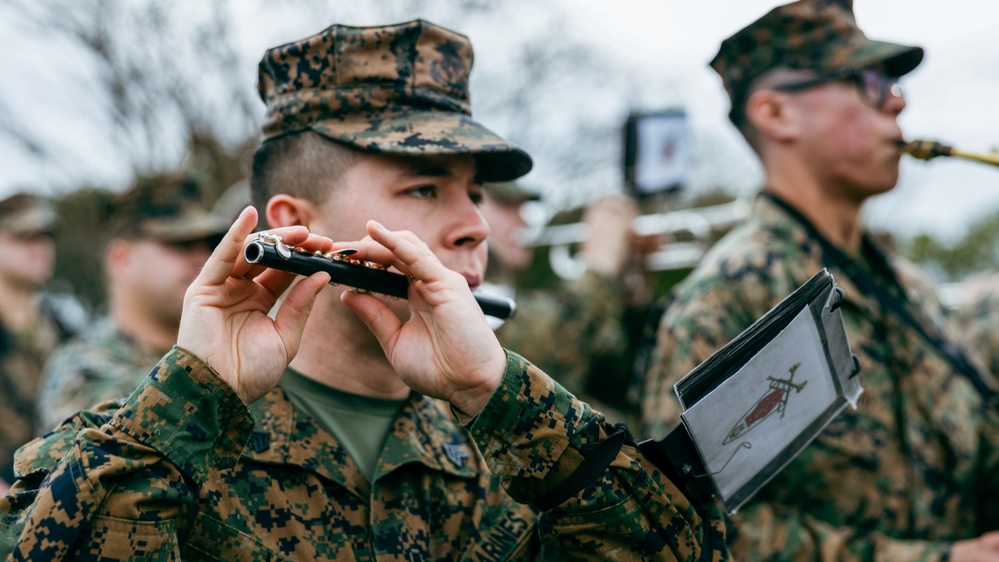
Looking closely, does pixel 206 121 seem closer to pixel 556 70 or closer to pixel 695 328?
pixel 556 70

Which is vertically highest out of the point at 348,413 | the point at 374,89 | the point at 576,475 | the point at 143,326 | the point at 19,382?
the point at 374,89

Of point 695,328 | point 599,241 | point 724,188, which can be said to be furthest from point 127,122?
point 724,188

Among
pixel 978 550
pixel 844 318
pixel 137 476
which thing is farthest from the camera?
pixel 844 318

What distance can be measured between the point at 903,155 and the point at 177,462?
10.4 ft

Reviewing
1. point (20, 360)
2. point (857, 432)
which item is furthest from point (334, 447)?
point (20, 360)

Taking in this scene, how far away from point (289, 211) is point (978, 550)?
2.50 metres

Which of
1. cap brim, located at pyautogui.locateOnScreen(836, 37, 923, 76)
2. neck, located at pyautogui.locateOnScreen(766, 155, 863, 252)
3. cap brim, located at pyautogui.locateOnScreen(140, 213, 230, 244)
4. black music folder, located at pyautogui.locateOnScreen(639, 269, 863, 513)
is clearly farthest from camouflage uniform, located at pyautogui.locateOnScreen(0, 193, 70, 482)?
cap brim, located at pyautogui.locateOnScreen(836, 37, 923, 76)

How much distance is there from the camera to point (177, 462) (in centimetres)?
185

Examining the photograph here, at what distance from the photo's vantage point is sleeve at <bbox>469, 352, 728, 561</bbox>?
2.10 meters

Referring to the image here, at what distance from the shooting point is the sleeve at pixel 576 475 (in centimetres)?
210

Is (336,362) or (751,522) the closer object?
(336,362)

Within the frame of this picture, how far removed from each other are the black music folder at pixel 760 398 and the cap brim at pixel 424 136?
86 centimetres

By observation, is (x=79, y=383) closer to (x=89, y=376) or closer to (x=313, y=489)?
(x=89, y=376)

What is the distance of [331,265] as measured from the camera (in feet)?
6.95
